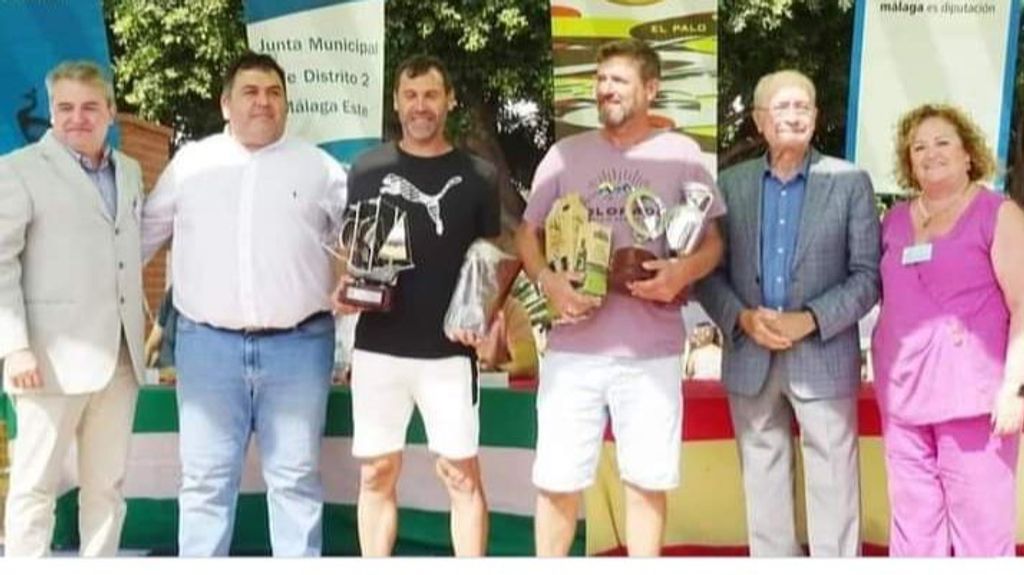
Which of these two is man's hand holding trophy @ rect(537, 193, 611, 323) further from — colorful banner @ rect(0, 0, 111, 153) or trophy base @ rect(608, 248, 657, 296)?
colorful banner @ rect(0, 0, 111, 153)

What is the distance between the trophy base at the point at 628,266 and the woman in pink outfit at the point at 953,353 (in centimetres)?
69

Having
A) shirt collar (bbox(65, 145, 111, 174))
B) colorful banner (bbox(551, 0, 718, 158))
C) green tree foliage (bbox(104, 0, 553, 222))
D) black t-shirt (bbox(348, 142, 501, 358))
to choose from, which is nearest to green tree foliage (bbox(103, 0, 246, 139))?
green tree foliage (bbox(104, 0, 553, 222))

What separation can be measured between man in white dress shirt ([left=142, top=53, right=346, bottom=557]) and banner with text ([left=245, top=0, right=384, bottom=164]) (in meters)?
0.96

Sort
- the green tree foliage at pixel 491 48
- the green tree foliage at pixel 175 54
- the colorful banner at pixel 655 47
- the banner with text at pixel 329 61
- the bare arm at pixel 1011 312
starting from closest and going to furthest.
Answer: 1. the bare arm at pixel 1011 312
2. the banner with text at pixel 329 61
3. the colorful banner at pixel 655 47
4. the green tree foliage at pixel 491 48
5. the green tree foliage at pixel 175 54

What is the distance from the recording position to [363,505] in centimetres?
402

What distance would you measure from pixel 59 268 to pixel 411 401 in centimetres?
108

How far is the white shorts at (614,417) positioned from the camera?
3.76 metres

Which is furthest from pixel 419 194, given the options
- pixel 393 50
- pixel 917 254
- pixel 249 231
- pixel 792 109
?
pixel 393 50

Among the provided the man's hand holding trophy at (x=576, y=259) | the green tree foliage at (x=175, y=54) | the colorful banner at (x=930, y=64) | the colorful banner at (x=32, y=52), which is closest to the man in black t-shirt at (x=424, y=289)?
the man's hand holding trophy at (x=576, y=259)

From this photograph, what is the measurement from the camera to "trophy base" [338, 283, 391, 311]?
375 cm

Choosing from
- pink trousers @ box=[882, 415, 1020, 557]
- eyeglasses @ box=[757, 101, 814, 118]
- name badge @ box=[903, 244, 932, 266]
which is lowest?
pink trousers @ box=[882, 415, 1020, 557]

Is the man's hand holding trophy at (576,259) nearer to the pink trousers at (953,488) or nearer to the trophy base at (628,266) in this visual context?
the trophy base at (628,266)

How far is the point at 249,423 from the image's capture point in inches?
155

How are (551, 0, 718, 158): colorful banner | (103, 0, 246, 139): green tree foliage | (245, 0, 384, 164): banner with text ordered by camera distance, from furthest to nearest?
(103, 0, 246, 139): green tree foliage → (551, 0, 718, 158): colorful banner → (245, 0, 384, 164): banner with text
